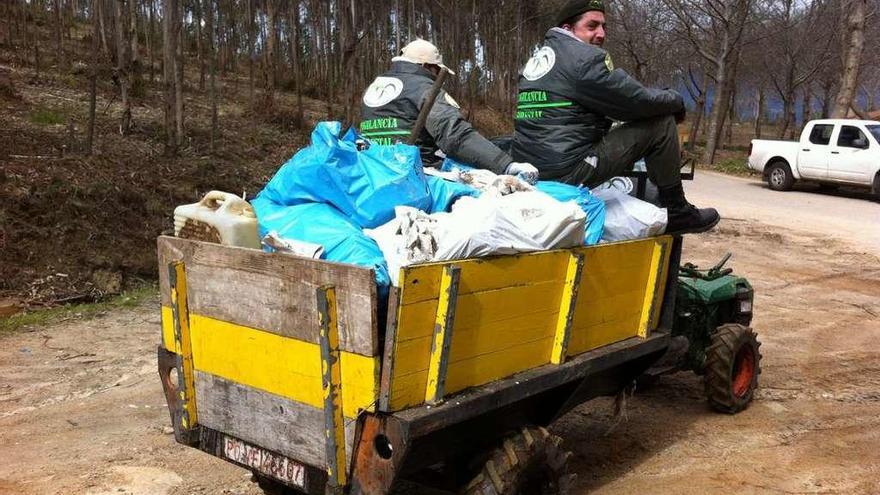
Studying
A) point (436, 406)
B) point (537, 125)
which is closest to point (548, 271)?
point (436, 406)

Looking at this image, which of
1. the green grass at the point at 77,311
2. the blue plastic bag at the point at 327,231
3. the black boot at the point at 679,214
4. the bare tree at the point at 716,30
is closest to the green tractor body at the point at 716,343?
the black boot at the point at 679,214

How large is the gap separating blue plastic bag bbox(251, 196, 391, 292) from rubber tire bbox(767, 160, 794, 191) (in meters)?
18.4

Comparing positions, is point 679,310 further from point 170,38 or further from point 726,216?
point 726,216

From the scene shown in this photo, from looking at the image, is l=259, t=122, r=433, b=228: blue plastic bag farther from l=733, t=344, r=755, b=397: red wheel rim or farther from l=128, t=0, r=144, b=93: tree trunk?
l=128, t=0, r=144, b=93: tree trunk

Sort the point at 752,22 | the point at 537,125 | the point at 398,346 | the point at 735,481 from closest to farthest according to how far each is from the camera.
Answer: the point at 398,346 → the point at 735,481 → the point at 537,125 → the point at 752,22

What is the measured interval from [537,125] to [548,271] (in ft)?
4.63

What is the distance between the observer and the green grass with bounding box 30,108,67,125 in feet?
36.9

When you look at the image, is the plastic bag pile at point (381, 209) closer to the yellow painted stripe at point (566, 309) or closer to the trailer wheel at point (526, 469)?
the yellow painted stripe at point (566, 309)

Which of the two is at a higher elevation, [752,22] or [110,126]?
[752,22]

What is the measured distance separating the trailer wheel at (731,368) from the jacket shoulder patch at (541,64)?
7.06 feet

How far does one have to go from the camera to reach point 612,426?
4.37 metres

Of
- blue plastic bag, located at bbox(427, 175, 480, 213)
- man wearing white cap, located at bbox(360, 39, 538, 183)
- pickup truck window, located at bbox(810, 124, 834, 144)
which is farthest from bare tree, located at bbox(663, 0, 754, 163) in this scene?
blue plastic bag, located at bbox(427, 175, 480, 213)

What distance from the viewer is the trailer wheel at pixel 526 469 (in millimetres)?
3080

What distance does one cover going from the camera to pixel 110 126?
11828 millimetres
